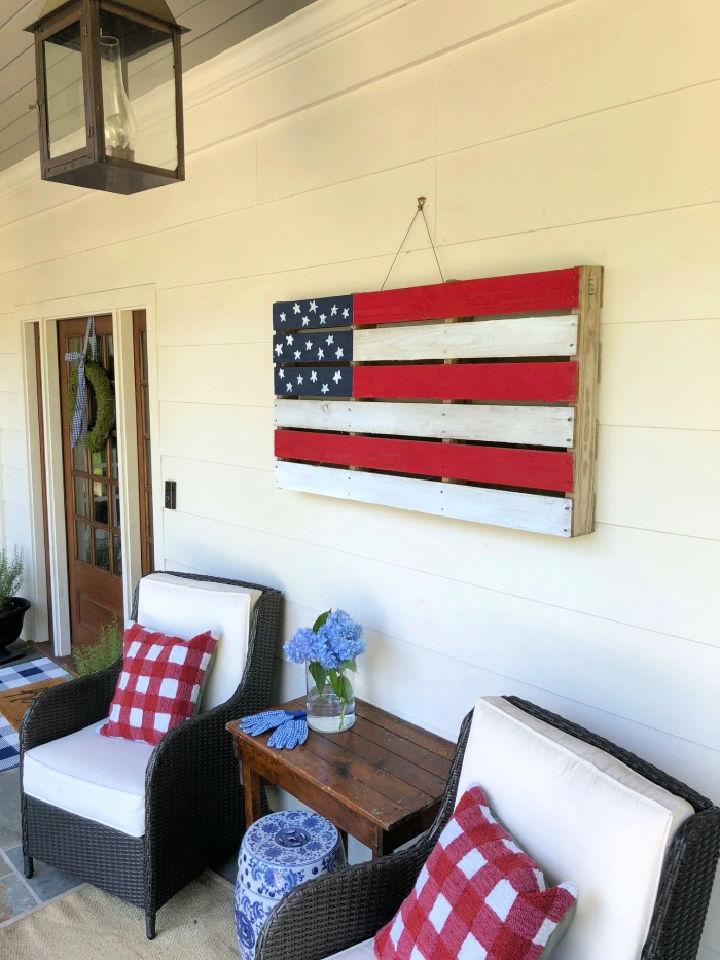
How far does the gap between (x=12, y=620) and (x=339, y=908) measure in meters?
3.47

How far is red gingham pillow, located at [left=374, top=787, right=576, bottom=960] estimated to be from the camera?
51.9 inches

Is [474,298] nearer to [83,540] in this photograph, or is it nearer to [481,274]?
[481,274]

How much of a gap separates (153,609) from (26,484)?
217cm

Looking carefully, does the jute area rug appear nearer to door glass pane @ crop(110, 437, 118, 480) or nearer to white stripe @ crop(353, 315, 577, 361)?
white stripe @ crop(353, 315, 577, 361)

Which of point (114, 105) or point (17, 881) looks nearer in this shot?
point (114, 105)

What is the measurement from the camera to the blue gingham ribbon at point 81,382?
3.94m

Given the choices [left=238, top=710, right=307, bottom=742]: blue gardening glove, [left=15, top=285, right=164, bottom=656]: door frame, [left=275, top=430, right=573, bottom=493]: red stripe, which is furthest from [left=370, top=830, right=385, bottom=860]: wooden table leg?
[left=15, top=285, right=164, bottom=656]: door frame

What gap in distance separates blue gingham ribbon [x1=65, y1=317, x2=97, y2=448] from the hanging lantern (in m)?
1.97

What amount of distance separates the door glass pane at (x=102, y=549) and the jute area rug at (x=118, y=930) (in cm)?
189

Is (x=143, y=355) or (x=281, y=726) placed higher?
(x=143, y=355)

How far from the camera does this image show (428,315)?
2.06 metres

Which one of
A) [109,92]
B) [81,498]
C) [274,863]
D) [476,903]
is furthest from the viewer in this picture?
[81,498]

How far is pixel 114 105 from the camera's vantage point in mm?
1880

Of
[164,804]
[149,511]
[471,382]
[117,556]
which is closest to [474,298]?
[471,382]
